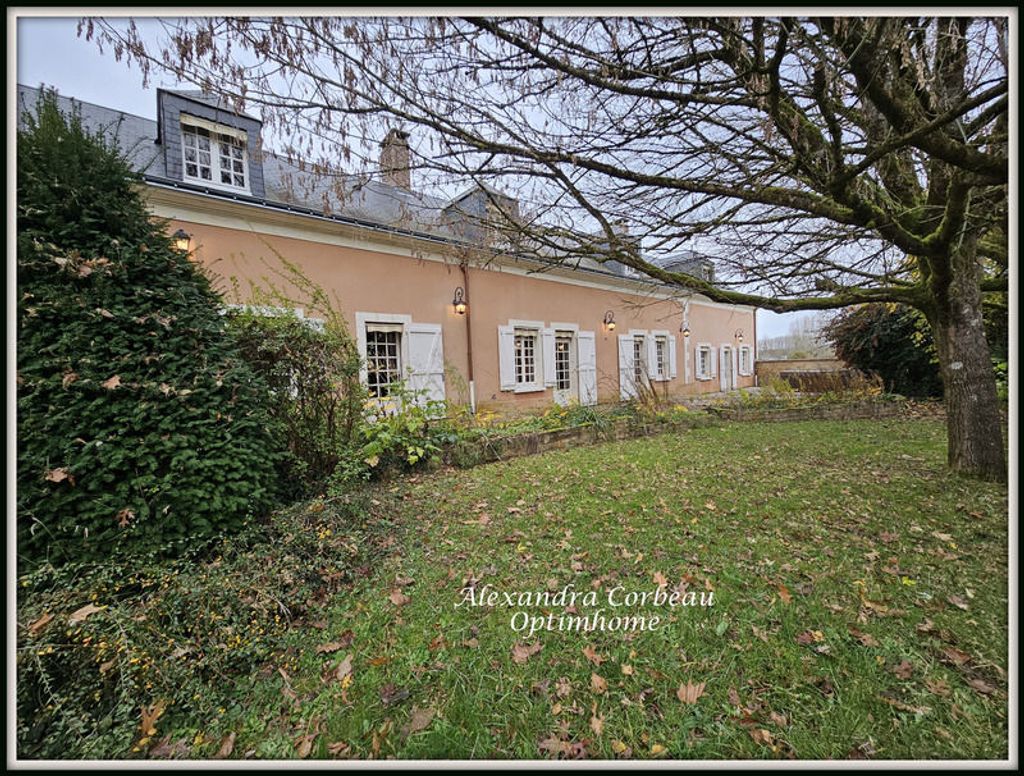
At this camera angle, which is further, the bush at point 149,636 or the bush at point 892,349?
the bush at point 892,349

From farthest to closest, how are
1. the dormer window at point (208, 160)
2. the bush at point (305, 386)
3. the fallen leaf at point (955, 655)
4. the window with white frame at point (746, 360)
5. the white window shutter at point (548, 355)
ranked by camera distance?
the window with white frame at point (746, 360), the white window shutter at point (548, 355), the dormer window at point (208, 160), the bush at point (305, 386), the fallen leaf at point (955, 655)

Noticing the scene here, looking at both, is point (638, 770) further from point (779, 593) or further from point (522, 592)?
point (779, 593)

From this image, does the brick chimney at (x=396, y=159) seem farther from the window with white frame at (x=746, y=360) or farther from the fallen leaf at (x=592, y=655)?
the window with white frame at (x=746, y=360)

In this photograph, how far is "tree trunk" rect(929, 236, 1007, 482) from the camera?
2951 mm

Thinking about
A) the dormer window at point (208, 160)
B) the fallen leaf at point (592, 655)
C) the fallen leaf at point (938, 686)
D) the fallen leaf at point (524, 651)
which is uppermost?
the dormer window at point (208, 160)

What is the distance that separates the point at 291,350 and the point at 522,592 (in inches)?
93.9

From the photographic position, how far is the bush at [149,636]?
1.22 m

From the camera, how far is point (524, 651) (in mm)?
1555

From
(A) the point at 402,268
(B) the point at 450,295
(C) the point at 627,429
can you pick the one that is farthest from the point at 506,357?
(C) the point at 627,429

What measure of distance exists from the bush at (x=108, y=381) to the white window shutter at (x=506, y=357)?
618 centimetres

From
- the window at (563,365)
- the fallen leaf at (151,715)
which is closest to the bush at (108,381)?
the fallen leaf at (151,715)

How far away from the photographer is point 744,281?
10.6ft

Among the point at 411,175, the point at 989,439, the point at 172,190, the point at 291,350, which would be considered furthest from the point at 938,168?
the point at 172,190

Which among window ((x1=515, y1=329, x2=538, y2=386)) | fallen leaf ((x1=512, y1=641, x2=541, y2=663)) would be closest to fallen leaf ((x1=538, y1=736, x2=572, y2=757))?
fallen leaf ((x1=512, y1=641, x2=541, y2=663))
